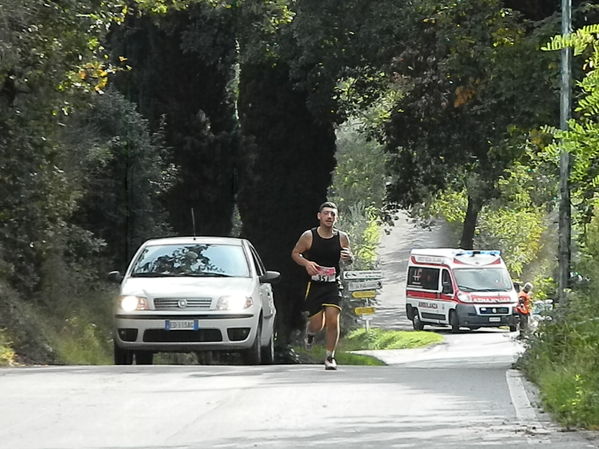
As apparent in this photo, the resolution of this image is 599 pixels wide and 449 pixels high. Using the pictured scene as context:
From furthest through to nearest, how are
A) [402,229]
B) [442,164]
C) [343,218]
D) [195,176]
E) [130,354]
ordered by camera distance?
[402,229]
[343,218]
[195,176]
[442,164]
[130,354]

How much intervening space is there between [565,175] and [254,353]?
490cm

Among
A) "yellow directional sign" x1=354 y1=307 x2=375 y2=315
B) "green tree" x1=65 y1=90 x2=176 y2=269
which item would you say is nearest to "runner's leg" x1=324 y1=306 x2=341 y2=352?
"green tree" x1=65 y1=90 x2=176 y2=269

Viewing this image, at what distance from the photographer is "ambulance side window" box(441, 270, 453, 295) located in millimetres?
55438

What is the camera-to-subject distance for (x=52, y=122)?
25453 mm

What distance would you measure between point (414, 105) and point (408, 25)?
180 cm

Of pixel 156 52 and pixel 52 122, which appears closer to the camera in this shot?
pixel 52 122

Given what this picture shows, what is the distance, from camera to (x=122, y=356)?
20.5m

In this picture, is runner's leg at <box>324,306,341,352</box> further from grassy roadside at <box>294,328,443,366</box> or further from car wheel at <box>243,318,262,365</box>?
grassy roadside at <box>294,328,443,366</box>

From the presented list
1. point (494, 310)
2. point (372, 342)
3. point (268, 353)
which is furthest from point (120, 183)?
point (372, 342)

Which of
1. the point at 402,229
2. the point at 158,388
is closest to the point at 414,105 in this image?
the point at 158,388

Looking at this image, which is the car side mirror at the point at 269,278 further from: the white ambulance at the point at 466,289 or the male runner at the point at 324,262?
the white ambulance at the point at 466,289

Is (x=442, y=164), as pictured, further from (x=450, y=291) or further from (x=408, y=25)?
(x=450, y=291)

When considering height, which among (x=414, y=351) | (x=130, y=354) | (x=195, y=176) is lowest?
(x=414, y=351)

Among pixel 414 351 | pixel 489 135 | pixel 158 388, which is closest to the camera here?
pixel 158 388
